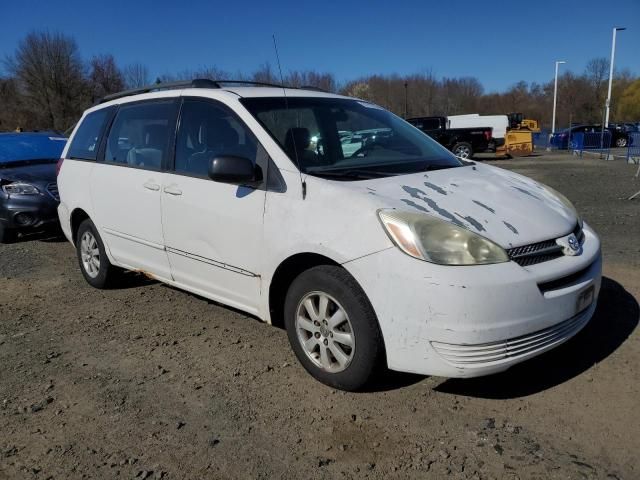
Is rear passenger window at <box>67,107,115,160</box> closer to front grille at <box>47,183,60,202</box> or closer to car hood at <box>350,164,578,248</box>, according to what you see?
front grille at <box>47,183,60,202</box>

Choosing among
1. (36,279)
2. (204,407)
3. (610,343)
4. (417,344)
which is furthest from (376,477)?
(36,279)

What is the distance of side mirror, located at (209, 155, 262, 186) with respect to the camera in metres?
3.23

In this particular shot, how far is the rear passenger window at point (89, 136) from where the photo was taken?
16.5 feet

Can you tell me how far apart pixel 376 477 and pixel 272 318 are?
130cm

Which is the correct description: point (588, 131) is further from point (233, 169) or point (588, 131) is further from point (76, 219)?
point (233, 169)

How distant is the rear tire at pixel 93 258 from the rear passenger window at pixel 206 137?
5.22 ft

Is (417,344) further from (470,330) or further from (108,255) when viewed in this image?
(108,255)

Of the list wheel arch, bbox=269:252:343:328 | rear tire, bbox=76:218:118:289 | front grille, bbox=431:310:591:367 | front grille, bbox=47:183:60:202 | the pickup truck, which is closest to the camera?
front grille, bbox=431:310:591:367

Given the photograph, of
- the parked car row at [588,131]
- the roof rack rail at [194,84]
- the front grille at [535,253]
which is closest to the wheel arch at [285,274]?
the front grille at [535,253]

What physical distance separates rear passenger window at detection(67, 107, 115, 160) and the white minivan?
1.53ft

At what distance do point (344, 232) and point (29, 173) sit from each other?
21.8 ft

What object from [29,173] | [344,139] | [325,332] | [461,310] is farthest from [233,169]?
[29,173]

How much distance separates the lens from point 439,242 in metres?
2.67

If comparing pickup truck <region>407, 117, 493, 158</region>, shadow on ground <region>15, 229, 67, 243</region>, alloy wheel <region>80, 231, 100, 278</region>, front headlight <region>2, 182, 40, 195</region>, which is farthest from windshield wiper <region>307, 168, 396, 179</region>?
pickup truck <region>407, 117, 493, 158</region>
